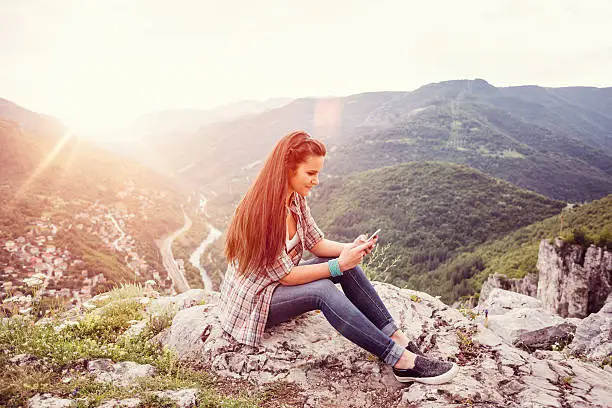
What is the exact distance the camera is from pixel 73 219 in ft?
169

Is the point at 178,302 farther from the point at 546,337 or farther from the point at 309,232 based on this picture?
the point at 546,337

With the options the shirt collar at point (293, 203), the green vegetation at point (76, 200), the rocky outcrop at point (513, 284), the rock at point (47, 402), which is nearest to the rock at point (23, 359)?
the rock at point (47, 402)

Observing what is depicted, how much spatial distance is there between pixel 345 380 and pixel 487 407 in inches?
47.9

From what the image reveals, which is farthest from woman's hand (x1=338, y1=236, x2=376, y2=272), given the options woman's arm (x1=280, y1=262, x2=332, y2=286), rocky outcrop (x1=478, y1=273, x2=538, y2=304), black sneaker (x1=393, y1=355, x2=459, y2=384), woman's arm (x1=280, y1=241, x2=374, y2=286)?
rocky outcrop (x1=478, y1=273, x2=538, y2=304)

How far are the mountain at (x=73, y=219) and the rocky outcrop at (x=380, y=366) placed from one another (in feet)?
7.15

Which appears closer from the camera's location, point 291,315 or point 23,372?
point 23,372

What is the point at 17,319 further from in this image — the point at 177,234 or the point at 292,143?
the point at 177,234

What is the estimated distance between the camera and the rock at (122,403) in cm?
231

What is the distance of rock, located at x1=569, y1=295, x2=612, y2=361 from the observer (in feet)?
17.4

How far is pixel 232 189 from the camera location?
177125mm

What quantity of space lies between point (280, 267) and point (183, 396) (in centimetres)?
124

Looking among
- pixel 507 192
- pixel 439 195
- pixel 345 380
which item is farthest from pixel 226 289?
pixel 507 192

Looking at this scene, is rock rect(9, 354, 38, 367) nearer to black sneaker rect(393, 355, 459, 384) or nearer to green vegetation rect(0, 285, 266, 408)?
green vegetation rect(0, 285, 266, 408)

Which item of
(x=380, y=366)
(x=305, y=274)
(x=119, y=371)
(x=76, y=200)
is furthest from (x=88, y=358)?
(x=76, y=200)
